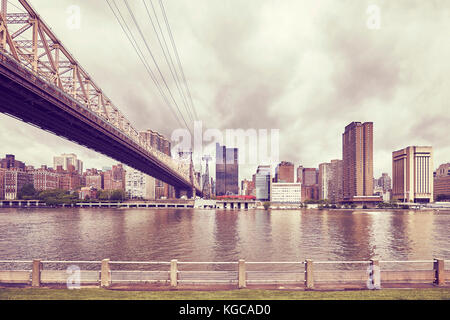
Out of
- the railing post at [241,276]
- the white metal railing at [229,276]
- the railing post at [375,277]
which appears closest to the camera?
the railing post at [375,277]

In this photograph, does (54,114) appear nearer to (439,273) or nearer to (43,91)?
(43,91)

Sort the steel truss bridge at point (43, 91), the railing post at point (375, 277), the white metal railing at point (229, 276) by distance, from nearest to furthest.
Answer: the railing post at point (375, 277)
the white metal railing at point (229, 276)
the steel truss bridge at point (43, 91)

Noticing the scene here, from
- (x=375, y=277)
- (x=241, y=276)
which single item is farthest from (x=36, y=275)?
(x=375, y=277)

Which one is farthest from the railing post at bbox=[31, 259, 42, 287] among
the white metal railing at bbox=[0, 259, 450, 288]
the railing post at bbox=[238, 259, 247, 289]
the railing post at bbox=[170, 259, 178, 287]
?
the railing post at bbox=[238, 259, 247, 289]

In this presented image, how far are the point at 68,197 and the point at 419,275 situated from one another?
20227 centimetres

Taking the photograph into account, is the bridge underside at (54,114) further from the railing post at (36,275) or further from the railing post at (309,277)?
the railing post at (309,277)

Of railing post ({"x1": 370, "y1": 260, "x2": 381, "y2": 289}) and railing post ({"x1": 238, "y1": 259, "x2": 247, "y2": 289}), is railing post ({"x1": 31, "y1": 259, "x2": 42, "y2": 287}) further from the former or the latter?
railing post ({"x1": 370, "y1": 260, "x2": 381, "y2": 289})

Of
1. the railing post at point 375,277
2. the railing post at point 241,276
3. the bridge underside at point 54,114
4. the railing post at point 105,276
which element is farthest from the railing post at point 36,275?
the bridge underside at point 54,114

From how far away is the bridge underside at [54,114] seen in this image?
29.3m

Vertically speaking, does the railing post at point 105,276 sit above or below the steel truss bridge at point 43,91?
below

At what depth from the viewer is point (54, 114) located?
38688 millimetres

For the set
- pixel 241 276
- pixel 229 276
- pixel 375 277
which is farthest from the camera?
pixel 229 276

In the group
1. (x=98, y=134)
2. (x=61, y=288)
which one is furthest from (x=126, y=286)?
(x=98, y=134)

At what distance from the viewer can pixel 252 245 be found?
33.5 meters
